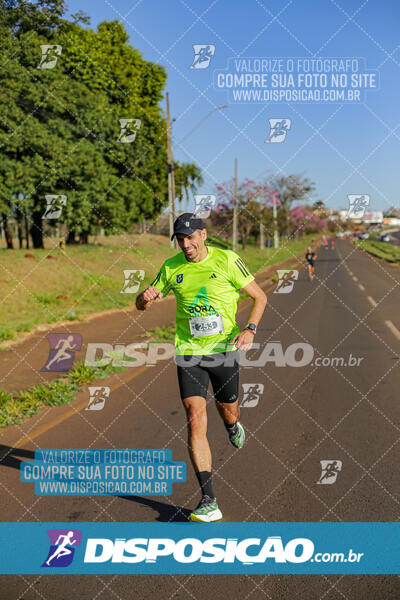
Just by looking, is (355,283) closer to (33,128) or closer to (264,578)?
(33,128)

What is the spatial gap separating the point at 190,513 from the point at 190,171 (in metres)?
47.4

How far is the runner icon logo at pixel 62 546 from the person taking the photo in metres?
3.97

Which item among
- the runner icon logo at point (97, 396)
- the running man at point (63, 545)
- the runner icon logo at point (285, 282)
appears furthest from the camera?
the runner icon logo at point (285, 282)

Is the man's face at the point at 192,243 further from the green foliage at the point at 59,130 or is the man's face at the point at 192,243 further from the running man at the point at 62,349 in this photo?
the green foliage at the point at 59,130

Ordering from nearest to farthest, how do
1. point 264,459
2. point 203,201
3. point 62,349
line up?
point 264,459 < point 62,349 < point 203,201

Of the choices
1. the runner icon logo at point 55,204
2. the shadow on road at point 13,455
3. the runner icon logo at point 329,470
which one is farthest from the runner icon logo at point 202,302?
the runner icon logo at point 55,204

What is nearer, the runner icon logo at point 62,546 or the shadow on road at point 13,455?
the runner icon logo at point 62,546

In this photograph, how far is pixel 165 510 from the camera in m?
4.66

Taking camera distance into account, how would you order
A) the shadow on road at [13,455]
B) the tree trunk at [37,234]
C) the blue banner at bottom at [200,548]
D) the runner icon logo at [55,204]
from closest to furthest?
the blue banner at bottom at [200,548] < the shadow on road at [13,455] < the runner icon logo at [55,204] < the tree trunk at [37,234]

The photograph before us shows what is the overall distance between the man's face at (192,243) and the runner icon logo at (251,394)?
340cm

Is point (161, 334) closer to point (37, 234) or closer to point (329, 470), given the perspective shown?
point (329, 470)

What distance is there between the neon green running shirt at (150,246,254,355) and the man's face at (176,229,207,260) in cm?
11

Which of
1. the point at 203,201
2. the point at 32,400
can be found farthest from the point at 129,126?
the point at 32,400

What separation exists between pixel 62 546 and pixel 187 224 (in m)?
2.36
